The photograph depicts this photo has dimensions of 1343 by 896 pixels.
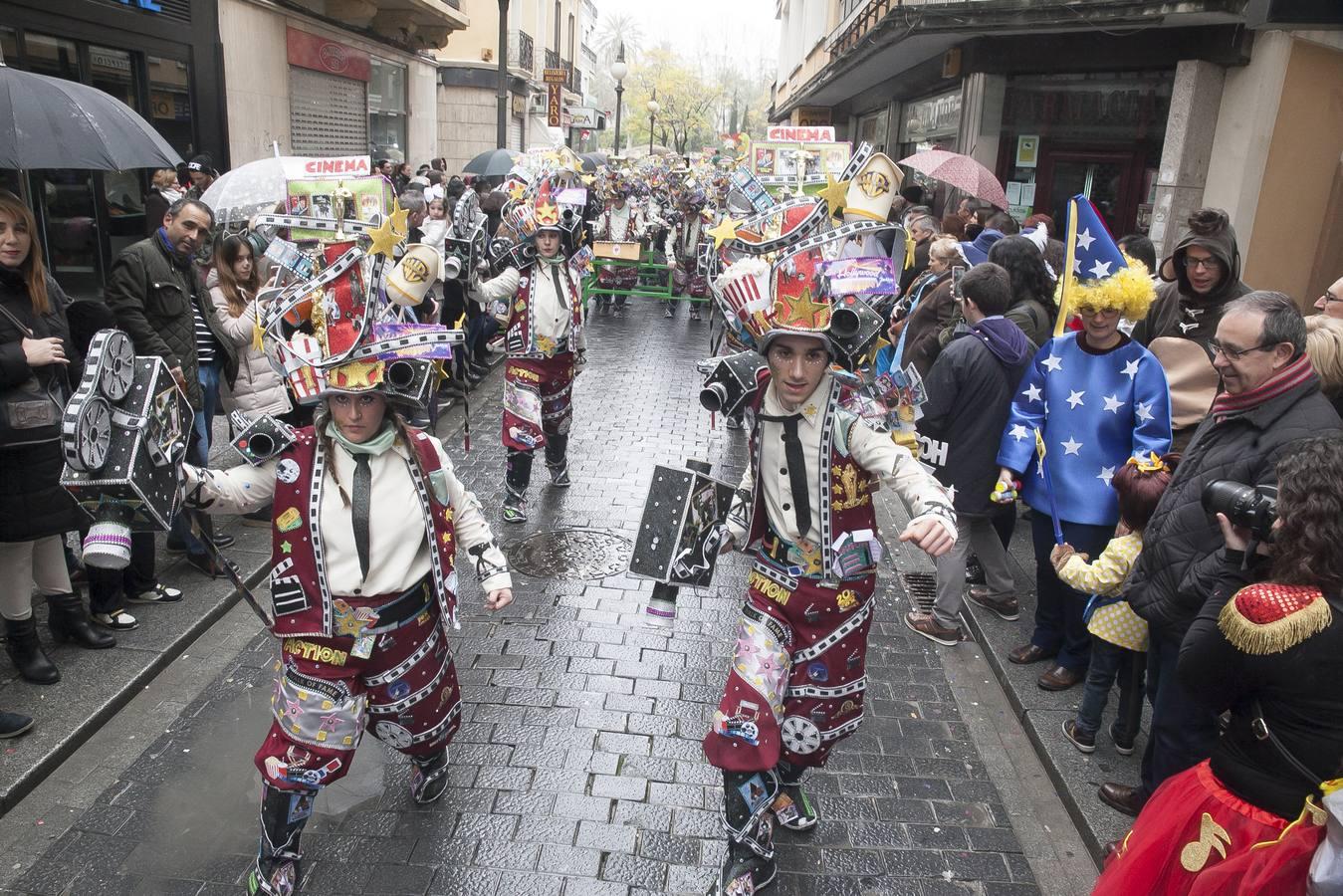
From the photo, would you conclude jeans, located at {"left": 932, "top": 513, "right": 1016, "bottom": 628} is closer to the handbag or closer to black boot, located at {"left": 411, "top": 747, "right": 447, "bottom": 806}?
black boot, located at {"left": 411, "top": 747, "right": 447, "bottom": 806}

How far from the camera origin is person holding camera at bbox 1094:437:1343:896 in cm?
236

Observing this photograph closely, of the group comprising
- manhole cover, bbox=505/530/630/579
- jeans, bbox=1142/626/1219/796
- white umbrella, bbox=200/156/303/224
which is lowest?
manhole cover, bbox=505/530/630/579

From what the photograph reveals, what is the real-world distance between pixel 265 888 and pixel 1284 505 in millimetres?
3252

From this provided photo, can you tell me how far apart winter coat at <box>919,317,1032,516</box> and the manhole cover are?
6.91 feet

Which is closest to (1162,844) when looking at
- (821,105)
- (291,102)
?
(291,102)

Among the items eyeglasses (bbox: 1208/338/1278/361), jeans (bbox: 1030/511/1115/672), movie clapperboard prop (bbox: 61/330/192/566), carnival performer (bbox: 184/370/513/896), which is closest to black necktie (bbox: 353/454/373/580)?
carnival performer (bbox: 184/370/513/896)

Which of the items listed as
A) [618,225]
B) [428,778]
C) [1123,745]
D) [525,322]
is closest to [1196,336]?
[1123,745]

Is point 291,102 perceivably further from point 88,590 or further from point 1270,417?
point 1270,417

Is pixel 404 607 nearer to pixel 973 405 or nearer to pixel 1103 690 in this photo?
pixel 1103 690

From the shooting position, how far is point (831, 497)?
11.1 ft

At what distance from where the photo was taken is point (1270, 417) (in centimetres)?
318

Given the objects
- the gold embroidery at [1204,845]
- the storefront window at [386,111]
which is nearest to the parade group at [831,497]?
the gold embroidery at [1204,845]

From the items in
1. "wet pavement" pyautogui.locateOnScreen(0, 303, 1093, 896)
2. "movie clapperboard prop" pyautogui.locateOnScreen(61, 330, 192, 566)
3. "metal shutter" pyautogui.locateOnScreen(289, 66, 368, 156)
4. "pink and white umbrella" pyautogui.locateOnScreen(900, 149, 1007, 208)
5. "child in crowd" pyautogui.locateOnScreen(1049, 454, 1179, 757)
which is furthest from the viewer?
"metal shutter" pyautogui.locateOnScreen(289, 66, 368, 156)

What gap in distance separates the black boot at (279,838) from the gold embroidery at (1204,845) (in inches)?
103
